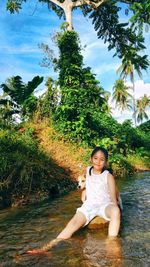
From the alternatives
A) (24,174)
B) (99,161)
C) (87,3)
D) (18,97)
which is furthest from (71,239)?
(87,3)

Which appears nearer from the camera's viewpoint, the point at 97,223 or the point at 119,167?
the point at 97,223

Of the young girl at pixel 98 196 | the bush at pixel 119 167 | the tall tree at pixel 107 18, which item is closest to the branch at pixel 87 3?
the tall tree at pixel 107 18

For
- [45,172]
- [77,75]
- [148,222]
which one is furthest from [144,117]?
[148,222]

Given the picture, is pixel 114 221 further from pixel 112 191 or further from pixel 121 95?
pixel 121 95

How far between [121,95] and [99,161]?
136 ft

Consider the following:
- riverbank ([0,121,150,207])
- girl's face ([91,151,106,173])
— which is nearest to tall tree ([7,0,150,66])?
riverbank ([0,121,150,207])

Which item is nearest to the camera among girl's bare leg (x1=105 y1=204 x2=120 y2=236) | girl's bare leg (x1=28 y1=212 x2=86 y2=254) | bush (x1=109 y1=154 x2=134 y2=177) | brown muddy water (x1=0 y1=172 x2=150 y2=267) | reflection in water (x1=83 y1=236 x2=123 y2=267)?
reflection in water (x1=83 y1=236 x2=123 y2=267)

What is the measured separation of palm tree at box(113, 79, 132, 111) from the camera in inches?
1816

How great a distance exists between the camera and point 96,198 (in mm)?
5473

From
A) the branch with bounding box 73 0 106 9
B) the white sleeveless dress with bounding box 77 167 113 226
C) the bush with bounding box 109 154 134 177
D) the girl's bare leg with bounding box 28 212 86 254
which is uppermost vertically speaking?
the branch with bounding box 73 0 106 9

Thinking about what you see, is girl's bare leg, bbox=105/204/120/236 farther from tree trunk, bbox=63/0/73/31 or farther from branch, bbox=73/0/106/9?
branch, bbox=73/0/106/9

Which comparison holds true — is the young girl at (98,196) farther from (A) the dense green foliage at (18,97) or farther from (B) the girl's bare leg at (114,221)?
(A) the dense green foliage at (18,97)

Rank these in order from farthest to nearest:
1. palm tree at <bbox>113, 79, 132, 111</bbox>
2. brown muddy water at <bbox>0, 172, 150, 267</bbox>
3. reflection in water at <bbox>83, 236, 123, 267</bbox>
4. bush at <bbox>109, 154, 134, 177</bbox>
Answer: palm tree at <bbox>113, 79, 132, 111</bbox>, bush at <bbox>109, 154, 134, 177</bbox>, brown muddy water at <bbox>0, 172, 150, 267</bbox>, reflection in water at <bbox>83, 236, 123, 267</bbox>

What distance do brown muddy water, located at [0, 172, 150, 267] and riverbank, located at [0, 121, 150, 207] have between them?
27.2 inches
